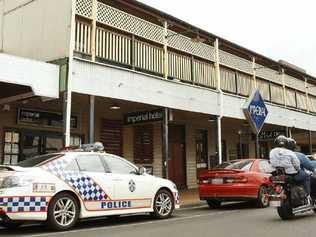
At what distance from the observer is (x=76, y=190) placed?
29.3ft

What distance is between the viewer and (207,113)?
1741 cm

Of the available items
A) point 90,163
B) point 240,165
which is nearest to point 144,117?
point 240,165

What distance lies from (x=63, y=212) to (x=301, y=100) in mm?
19445

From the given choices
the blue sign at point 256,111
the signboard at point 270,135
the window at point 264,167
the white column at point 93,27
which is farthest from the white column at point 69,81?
the signboard at point 270,135

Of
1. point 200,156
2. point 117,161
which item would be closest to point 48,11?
point 117,161

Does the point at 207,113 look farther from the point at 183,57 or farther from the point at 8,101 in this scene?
the point at 8,101

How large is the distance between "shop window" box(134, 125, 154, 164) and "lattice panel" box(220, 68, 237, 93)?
11.4 ft

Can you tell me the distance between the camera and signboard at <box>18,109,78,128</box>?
1467 cm

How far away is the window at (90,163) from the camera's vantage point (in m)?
9.36

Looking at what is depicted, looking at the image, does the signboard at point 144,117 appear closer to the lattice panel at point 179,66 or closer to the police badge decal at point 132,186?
the lattice panel at point 179,66

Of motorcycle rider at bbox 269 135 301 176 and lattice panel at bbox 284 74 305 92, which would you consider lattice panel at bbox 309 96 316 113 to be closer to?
lattice panel at bbox 284 74 305 92

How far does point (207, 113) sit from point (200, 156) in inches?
216

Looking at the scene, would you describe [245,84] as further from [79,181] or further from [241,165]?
[79,181]

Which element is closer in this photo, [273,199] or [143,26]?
[273,199]
